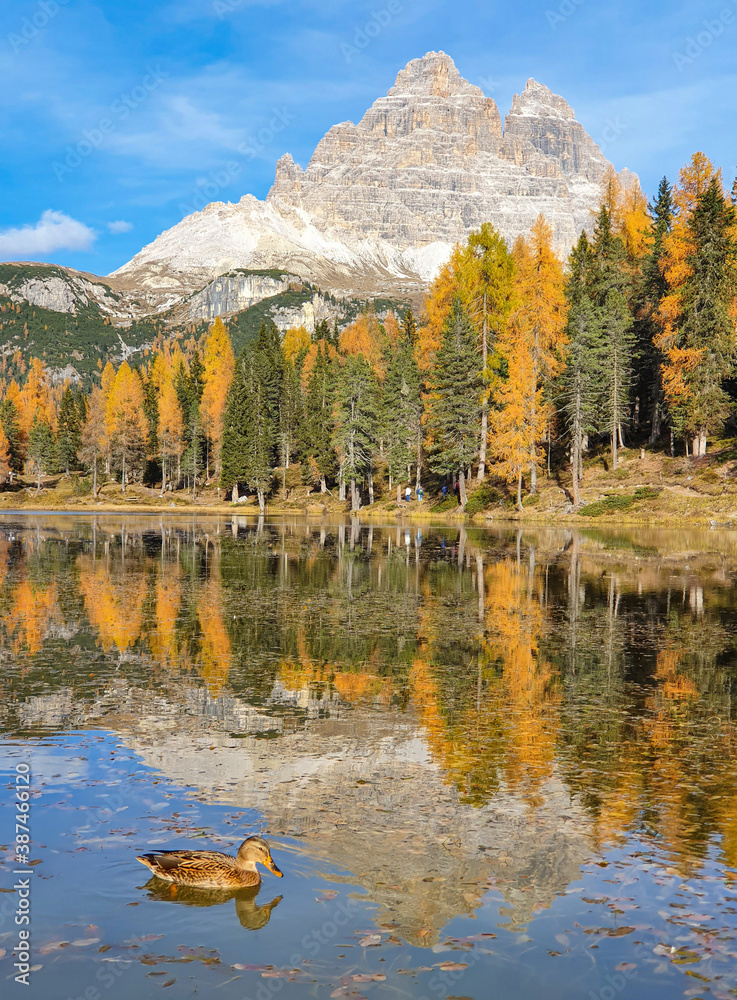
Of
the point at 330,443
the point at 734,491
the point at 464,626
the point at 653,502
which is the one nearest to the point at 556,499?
the point at 653,502

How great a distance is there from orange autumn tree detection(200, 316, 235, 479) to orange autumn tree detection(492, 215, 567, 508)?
46919 millimetres

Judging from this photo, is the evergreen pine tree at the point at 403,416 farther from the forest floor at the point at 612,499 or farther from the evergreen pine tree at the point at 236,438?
the evergreen pine tree at the point at 236,438

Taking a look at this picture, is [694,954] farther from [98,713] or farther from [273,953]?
[98,713]

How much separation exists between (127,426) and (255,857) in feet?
345

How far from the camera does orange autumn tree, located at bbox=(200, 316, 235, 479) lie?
100875mm

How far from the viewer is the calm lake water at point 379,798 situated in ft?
17.7

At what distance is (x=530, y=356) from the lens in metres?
57.8

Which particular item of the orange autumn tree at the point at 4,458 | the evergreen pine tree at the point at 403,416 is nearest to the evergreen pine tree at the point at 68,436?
the orange autumn tree at the point at 4,458

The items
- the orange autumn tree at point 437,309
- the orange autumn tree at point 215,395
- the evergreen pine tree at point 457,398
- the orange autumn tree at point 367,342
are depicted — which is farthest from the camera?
Answer: the orange autumn tree at point 215,395

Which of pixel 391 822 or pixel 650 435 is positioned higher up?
pixel 650 435

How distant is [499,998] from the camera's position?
5000mm

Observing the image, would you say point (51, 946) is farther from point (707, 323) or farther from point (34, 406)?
point (34, 406)

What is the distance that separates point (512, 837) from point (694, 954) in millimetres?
2034

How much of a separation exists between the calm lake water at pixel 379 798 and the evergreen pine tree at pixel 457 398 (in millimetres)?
42235
